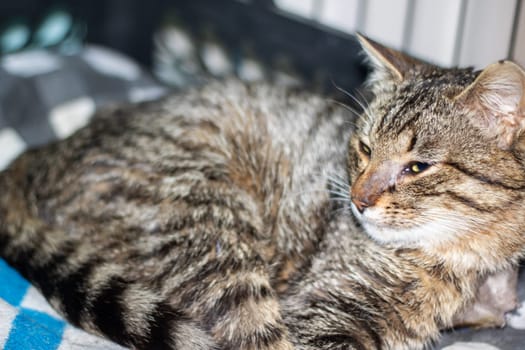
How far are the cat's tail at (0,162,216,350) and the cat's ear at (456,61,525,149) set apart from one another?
848 mm

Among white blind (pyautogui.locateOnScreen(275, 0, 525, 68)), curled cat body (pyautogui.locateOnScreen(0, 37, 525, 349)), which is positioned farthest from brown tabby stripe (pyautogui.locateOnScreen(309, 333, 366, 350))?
white blind (pyautogui.locateOnScreen(275, 0, 525, 68))

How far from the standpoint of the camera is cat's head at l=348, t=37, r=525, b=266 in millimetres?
1577

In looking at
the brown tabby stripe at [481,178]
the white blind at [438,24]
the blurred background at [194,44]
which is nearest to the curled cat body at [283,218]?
the brown tabby stripe at [481,178]

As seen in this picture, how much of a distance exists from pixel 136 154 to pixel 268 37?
1.09 metres

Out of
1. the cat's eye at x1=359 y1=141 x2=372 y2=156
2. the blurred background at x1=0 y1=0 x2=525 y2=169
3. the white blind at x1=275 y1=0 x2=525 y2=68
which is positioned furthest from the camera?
the blurred background at x1=0 y1=0 x2=525 y2=169

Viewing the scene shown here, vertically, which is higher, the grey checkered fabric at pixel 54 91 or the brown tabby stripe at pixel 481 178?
the brown tabby stripe at pixel 481 178

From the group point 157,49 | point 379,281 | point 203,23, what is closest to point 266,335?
point 379,281

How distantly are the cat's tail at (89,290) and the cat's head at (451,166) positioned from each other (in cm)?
55

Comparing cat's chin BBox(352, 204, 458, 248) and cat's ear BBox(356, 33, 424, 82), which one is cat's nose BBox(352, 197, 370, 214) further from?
cat's ear BBox(356, 33, 424, 82)

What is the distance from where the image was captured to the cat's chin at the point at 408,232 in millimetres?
1637

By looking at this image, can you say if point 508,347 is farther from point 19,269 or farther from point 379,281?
point 19,269

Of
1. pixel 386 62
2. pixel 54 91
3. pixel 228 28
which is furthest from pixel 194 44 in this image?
pixel 386 62

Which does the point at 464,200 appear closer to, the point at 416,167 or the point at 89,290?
the point at 416,167

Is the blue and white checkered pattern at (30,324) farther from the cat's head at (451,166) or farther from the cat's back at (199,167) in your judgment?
the cat's head at (451,166)
